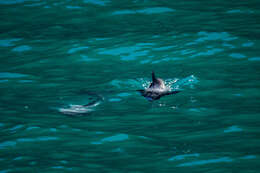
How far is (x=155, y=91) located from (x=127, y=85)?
0.70 meters

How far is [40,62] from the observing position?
33.4 ft

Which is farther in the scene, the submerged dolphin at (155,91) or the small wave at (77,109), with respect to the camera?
the submerged dolphin at (155,91)

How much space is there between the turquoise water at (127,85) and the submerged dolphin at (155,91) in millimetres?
143

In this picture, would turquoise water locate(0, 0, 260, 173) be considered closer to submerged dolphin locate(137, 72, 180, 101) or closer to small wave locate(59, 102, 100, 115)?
small wave locate(59, 102, 100, 115)

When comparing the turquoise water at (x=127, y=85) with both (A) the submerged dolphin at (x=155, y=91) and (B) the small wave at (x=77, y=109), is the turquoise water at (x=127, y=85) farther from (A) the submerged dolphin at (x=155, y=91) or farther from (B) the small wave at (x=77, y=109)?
(A) the submerged dolphin at (x=155, y=91)

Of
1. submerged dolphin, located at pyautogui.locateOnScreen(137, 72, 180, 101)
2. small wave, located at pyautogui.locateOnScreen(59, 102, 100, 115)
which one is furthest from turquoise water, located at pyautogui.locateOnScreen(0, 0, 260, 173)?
submerged dolphin, located at pyautogui.locateOnScreen(137, 72, 180, 101)

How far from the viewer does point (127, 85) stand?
28.5ft

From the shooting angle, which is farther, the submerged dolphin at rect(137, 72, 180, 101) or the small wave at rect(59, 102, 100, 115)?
the submerged dolphin at rect(137, 72, 180, 101)

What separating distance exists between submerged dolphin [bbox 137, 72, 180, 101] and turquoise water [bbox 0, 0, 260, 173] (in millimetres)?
143

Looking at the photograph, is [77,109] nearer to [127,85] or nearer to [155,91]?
Result: [127,85]

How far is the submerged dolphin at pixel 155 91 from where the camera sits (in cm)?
808

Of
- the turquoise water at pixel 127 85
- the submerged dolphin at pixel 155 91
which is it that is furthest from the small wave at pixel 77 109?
the submerged dolphin at pixel 155 91

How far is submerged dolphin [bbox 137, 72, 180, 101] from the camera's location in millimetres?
8078

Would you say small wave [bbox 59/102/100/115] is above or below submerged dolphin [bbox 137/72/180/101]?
below
